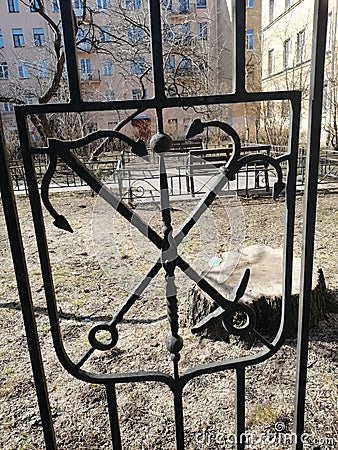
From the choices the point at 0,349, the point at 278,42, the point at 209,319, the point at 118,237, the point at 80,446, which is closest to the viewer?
the point at 209,319

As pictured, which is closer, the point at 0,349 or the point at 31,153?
the point at 31,153

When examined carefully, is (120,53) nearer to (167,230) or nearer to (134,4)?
(134,4)

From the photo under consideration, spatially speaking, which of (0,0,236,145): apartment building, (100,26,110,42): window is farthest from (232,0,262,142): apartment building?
(100,26,110,42): window

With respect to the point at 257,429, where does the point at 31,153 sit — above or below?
above

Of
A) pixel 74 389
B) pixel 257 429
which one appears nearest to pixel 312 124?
pixel 257 429

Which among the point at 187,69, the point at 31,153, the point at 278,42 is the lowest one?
the point at 31,153

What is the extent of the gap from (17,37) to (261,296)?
1365cm

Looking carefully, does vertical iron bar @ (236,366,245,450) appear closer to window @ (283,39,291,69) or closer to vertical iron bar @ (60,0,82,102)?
vertical iron bar @ (60,0,82,102)

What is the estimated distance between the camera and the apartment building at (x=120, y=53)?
6.11 m

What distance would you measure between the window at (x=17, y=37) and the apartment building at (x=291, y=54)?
8.32m

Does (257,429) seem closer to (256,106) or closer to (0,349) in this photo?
(0,349)

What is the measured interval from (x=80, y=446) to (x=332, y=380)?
1.23 metres

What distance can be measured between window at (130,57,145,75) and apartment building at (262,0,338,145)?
395cm

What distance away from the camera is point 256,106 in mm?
10969
